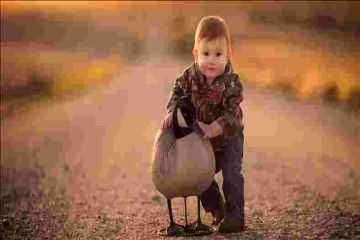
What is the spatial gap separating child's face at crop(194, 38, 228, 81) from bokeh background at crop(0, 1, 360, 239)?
78cm

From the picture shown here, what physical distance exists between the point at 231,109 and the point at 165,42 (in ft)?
5.44

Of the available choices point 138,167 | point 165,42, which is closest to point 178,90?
point 165,42

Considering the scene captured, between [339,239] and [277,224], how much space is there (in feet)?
0.89

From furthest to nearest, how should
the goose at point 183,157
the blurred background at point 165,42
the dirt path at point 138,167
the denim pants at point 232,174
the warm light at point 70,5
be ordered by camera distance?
the warm light at point 70,5, the blurred background at point 165,42, the dirt path at point 138,167, the denim pants at point 232,174, the goose at point 183,157

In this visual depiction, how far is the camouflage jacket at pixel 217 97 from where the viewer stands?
2895 mm

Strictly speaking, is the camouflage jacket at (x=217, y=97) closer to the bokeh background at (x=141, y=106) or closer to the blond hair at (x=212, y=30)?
the blond hair at (x=212, y=30)

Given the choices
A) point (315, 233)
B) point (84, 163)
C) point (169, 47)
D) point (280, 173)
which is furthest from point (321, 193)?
point (84, 163)

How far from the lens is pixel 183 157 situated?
2.86 m

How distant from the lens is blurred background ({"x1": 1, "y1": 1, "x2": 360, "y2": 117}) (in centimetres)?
421

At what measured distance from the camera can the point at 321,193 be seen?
3.90 metres

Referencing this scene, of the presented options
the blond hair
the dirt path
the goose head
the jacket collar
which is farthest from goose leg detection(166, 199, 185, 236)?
the blond hair

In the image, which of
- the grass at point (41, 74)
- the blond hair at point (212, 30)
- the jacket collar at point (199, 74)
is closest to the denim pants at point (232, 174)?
the jacket collar at point (199, 74)

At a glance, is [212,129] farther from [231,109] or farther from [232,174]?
[232,174]

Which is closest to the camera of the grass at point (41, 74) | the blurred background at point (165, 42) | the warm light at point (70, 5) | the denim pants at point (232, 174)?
the denim pants at point (232, 174)
